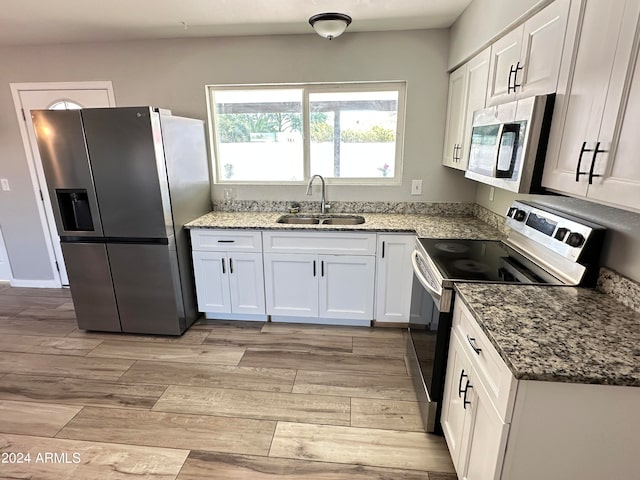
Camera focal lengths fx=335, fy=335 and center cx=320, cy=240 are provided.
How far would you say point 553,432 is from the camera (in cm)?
103

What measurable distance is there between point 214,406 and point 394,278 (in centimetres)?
157

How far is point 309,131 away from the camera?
3.09 m

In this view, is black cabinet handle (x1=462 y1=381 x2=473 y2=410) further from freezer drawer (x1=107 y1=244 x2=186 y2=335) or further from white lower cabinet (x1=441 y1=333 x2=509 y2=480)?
freezer drawer (x1=107 y1=244 x2=186 y2=335)

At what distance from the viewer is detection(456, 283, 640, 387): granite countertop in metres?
0.96

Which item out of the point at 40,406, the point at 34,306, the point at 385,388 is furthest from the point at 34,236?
the point at 385,388

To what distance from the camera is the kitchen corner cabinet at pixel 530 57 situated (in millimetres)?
1323

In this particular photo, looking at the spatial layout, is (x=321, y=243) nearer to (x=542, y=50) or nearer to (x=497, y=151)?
(x=497, y=151)

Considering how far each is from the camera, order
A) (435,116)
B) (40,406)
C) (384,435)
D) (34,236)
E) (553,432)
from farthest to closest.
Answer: (34,236)
(435,116)
(40,406)
(384,435)
(553,432)

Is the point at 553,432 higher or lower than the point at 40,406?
higher

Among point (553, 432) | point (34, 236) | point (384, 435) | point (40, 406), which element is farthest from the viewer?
point (34, 236)

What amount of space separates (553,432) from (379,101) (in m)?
2.69

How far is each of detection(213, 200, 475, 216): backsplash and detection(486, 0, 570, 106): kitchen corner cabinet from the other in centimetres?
125

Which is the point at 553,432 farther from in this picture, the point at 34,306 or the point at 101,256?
the point at 34,306

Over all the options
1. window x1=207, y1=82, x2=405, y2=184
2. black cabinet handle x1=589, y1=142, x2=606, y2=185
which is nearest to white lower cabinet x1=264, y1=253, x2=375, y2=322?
window x1=207, y1=82, x2=405, y2=184
